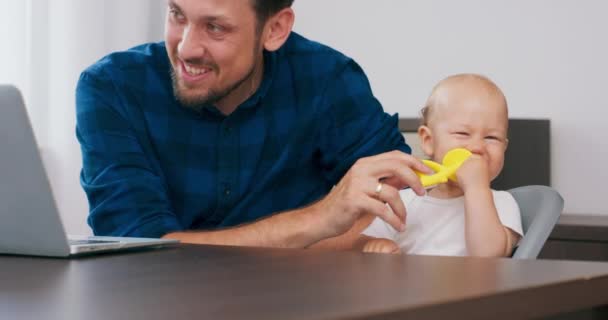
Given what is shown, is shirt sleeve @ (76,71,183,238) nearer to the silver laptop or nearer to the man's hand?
the man's hand

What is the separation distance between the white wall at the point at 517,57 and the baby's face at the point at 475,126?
4.27 ft

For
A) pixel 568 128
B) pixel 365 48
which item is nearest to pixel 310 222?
pixel 568 128

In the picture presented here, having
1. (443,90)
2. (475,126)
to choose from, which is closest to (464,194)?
(475,126)

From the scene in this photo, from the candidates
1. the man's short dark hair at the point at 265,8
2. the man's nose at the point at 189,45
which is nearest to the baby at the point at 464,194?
the man's short dark hair at the point at 265,8

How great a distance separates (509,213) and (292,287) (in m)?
1.02

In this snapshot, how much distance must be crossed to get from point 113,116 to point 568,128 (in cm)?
180

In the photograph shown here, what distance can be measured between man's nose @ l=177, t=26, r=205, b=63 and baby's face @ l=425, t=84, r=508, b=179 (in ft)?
1.66

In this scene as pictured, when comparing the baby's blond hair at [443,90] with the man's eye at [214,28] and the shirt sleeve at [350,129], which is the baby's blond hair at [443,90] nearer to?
the shirt sleeve at [350,129]

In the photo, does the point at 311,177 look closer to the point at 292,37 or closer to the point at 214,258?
the point at 292,37

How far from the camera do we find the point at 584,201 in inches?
125

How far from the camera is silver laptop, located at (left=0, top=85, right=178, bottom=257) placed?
104cm

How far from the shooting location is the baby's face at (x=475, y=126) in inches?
76.1

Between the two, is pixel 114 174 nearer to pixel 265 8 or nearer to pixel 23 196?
pixel 265 8

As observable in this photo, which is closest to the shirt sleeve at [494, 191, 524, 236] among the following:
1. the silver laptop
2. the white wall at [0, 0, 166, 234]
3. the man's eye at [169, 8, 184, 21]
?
the man's eye at [169, 8, 184, 21]
